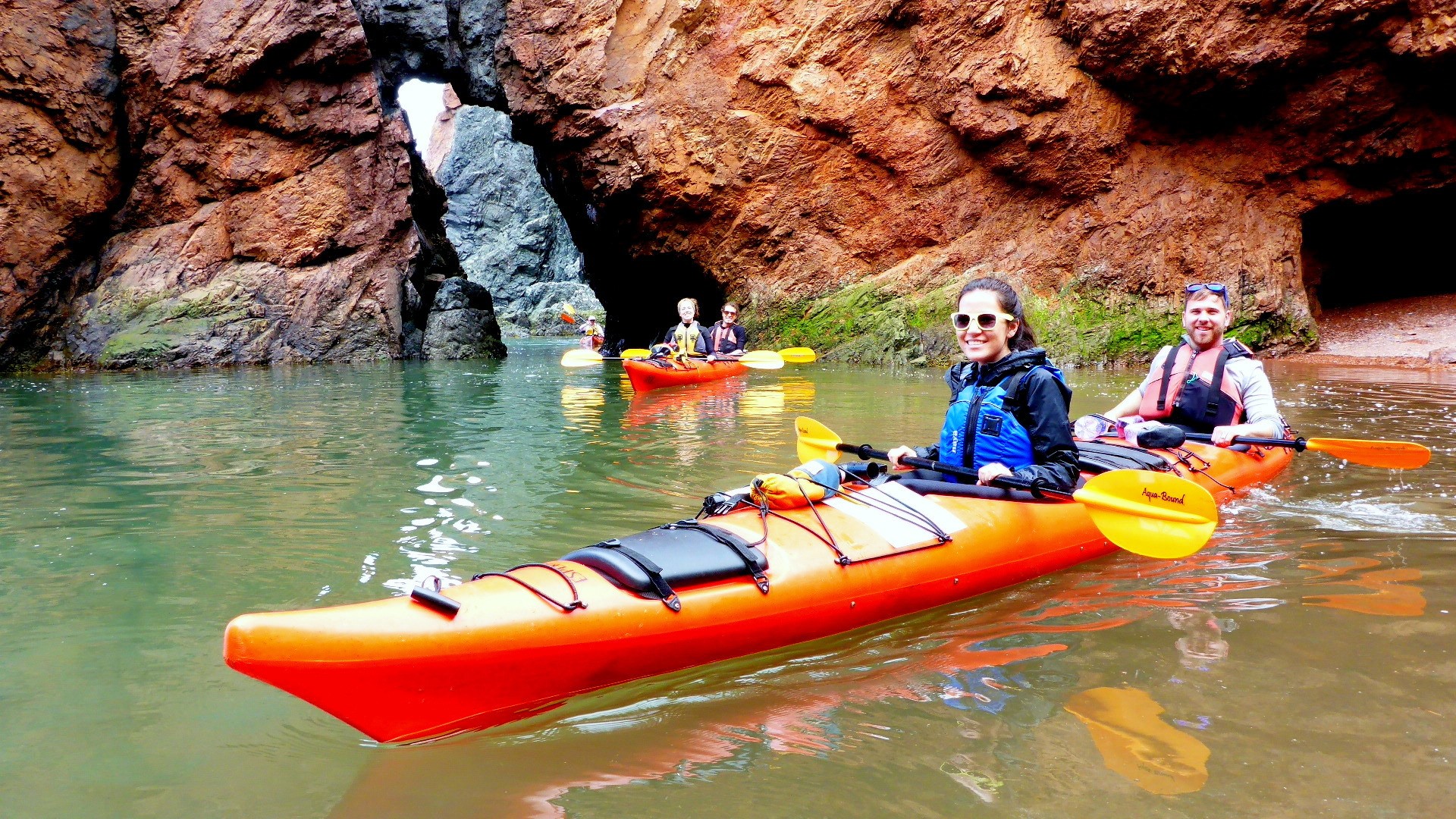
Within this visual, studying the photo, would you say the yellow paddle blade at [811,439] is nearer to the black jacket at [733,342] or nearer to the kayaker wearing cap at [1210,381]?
the kayaker wearing cap at [1210,381]

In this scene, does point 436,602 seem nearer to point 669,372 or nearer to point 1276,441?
point 1276,441

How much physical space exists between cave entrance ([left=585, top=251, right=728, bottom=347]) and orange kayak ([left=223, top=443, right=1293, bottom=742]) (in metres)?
12.6

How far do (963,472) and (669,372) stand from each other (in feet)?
21.6

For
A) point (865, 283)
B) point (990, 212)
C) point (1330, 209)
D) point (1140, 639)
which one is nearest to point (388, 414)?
point (1140, 639)

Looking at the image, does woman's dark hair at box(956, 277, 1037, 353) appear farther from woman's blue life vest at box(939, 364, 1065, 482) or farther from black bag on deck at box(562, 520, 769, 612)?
black bag on deck at box(562, 520, 769, 612)

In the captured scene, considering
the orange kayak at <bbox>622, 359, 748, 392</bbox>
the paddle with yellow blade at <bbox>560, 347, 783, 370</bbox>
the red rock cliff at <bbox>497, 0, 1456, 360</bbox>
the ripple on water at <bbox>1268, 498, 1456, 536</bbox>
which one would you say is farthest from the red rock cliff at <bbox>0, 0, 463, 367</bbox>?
the ripple on water at <bbox>1268, 498, 1456, 536</bbox>

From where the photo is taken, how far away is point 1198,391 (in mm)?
4832

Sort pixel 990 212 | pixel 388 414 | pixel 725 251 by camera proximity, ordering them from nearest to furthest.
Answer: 1. pixel 388 414
2. pixel 990 212
3. pixel 725 251

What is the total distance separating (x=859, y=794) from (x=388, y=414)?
693cm

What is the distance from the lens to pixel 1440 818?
1776mm

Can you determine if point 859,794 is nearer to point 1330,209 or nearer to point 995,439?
point 995,439

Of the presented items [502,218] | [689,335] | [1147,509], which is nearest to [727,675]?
[1147,509]

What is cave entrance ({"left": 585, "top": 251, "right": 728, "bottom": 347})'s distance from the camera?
52.5ft

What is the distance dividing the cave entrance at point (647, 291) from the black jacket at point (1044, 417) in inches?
484
